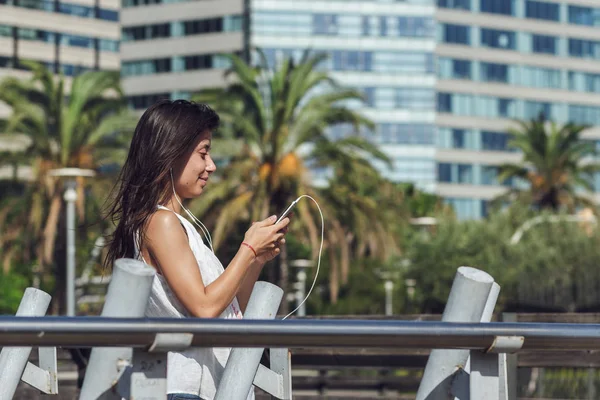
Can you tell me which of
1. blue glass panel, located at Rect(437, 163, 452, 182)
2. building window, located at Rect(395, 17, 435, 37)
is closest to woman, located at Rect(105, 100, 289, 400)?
building window, located at Rect(395, 17, 435, 37)

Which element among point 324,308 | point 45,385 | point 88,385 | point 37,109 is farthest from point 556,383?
point 324,308

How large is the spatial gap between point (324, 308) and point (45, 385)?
76167 mm

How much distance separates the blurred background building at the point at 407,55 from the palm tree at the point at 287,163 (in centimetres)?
6173

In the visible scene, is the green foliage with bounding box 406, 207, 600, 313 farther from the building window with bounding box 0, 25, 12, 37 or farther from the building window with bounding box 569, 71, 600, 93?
the building window with bounding box 569, 71, 600, 93

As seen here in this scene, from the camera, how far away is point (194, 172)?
432cm

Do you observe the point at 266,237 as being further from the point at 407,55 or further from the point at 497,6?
the point at 497,6

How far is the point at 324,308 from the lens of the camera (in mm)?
80438

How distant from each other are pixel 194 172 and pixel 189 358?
597 millimetres

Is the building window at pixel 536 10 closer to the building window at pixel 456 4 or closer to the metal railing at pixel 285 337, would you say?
the building window at pixel 456 4

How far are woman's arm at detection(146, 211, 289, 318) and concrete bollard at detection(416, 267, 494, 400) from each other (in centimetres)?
62

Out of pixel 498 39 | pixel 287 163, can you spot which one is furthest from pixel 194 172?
pixel 498 39

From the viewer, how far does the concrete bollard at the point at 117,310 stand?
3254 mm

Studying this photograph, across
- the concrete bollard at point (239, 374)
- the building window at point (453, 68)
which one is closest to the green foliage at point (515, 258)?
the building window at point (453, 68)

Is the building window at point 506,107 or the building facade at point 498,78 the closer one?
the building facade at point 498,78
